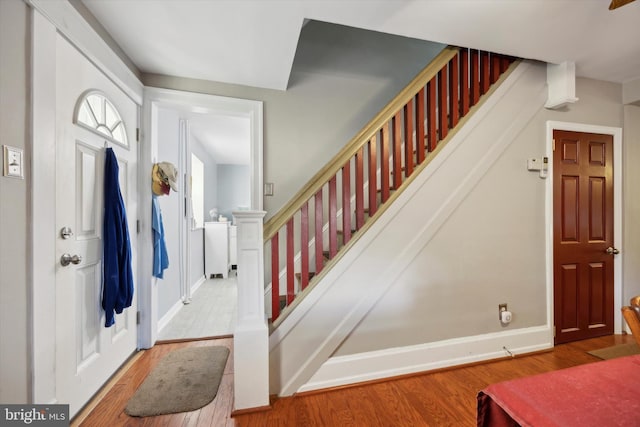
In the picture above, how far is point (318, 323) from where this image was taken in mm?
1772

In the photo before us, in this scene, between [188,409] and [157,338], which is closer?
[188,409]

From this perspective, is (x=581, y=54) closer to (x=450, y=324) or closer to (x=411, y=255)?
(x=411, y=255)

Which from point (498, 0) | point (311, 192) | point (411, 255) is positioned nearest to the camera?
point (498, 0)

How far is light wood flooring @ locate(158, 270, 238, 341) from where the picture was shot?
261 centimetres

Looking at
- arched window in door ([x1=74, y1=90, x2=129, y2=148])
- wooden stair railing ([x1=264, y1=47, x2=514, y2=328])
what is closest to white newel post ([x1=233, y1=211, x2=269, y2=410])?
wooden stair railing ([x1=264, y1=47, x2=514, y2=328])

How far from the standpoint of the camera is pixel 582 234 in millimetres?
2453

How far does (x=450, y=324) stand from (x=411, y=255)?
2.29ft

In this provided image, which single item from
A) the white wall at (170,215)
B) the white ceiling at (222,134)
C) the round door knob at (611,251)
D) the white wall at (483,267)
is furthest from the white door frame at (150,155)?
the round door knob at (611,251)

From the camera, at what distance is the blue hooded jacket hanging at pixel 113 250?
1.68 meters

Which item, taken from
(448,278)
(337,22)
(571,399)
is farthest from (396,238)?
(337,22)

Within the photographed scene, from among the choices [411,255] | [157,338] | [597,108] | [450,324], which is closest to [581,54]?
[597,108]

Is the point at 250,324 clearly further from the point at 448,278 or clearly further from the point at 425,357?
the point at 448,278

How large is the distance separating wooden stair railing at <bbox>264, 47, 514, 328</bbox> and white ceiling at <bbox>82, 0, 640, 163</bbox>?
207mm

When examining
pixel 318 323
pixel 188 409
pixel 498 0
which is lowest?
pixel 188 409
